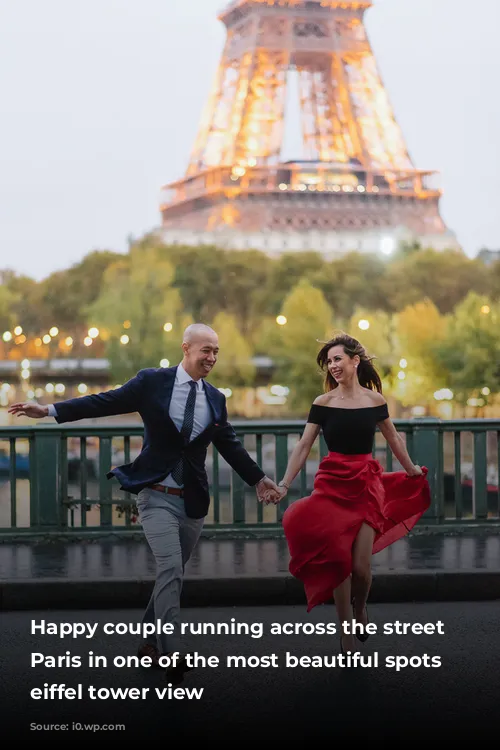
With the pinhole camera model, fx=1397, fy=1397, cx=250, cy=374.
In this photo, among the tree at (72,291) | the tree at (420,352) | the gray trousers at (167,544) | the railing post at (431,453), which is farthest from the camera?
the tree at (72,291)

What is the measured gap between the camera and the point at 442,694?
6.68m

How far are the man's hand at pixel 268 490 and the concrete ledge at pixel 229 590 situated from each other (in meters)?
1.77

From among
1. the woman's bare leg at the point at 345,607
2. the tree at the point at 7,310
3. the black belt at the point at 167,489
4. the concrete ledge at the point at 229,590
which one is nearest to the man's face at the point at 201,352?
the black belt at the point at 167,489

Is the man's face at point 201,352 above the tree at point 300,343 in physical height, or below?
below

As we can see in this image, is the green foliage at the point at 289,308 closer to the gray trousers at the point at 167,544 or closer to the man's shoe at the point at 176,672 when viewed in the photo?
the gray trousers at the point at 167,544

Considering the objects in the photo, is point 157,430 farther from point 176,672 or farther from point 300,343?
point 300,343

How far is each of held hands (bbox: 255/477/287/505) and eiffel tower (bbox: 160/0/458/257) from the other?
254 feet

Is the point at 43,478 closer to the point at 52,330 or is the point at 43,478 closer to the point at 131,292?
the point at 131,292

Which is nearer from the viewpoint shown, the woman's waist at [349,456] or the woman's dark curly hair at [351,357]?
the woman's waist at [349,456]

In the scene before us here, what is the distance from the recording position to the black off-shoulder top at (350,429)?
7.74 meters

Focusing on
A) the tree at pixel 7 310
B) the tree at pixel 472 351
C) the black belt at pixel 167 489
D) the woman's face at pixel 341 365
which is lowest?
the black belt at pixel 167 489

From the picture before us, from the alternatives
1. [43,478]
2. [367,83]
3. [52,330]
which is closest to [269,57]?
[367,83]

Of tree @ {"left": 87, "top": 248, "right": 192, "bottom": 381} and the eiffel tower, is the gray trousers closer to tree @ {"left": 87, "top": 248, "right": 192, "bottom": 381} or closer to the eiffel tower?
tree @ {"left": 87, "top": 248, "right": 192, "bottom": 381}

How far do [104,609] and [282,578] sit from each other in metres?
1.23
